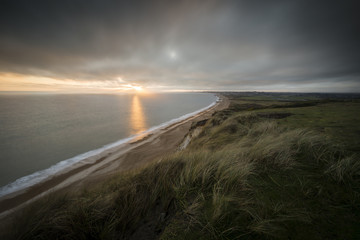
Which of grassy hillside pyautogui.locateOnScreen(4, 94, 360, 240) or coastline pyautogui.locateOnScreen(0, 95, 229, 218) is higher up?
grassy hillside pyautogui.locateOnScreen(4, 94, 360, 240)

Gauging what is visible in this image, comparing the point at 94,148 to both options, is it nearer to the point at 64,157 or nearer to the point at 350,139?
the point at 64,157

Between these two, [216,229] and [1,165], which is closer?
[216,229]

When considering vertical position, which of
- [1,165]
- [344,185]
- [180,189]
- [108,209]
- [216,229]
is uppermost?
[344,185]

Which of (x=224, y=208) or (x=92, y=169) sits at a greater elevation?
(x=224, y=208)

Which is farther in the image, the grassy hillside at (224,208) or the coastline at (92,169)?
the coastline at (92,169)

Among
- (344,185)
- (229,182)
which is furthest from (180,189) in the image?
(344,185)

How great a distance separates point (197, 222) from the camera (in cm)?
183

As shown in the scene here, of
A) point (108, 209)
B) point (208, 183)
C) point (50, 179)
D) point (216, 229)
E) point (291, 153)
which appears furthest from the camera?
point (50, 179)

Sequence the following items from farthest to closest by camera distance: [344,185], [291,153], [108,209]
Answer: [291,153] < [108,209] < [344,185]

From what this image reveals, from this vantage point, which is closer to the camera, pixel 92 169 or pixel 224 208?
pixel 224 208

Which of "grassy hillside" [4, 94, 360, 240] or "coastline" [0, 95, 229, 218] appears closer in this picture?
"grassy hillside" [4, 94, 360, 240]

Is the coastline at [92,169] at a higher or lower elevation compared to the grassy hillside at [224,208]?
lower

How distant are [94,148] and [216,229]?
49.6ft

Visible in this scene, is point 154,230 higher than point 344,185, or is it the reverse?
point 344,185
